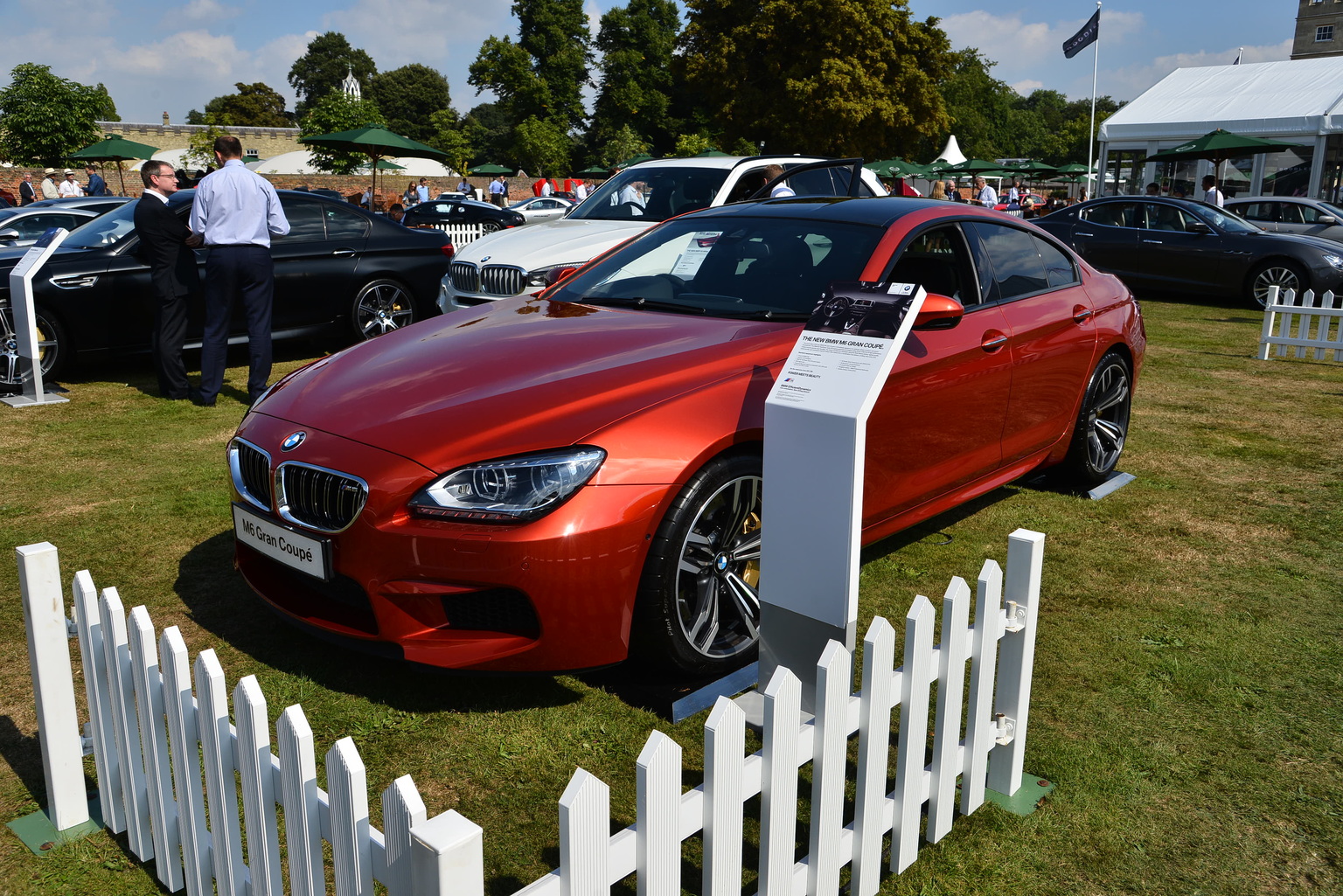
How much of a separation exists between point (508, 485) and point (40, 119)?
4530cm

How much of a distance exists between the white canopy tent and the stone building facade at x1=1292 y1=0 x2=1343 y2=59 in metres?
60.6

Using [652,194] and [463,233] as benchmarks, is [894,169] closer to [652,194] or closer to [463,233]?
[463,233]

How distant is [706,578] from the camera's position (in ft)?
10.6

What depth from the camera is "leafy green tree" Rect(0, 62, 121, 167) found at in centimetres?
3906

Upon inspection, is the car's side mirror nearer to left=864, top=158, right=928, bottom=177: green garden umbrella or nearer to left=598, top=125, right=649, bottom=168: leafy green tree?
left=864, top=158, right=928, bottom=177: green garden umbrella

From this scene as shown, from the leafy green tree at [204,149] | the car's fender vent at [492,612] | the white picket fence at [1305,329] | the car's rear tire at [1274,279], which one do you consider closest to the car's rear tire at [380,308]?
the car's fender vent at [492,612]

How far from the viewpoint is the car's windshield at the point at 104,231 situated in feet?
26.8

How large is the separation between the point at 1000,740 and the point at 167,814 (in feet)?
6.85

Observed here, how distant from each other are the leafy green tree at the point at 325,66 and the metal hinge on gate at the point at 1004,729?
401 feet

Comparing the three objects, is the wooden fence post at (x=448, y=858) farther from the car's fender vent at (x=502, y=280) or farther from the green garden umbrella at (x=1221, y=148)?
the green garden umbrella at (x=1221, y=148)

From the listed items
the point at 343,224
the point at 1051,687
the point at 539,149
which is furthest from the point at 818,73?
the point at 1051,687

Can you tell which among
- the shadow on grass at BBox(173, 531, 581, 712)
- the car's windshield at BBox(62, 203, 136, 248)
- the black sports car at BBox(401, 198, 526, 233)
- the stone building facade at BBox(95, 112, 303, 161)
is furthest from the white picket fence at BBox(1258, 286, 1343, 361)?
the stone building facade at BBox(95, 112, 303, 161)

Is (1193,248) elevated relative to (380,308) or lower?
elevated

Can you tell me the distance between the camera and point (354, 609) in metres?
3.15
